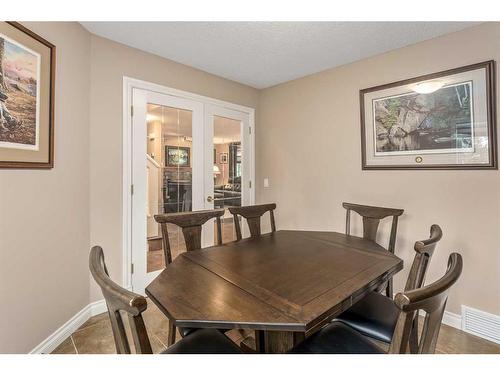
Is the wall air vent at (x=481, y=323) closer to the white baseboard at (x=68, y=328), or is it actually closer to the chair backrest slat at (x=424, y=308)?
the chair backrest slat at (x=424, y=308)

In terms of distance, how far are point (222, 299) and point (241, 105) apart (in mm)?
2849

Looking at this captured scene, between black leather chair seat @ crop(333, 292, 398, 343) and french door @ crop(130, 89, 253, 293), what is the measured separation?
192 centimetres

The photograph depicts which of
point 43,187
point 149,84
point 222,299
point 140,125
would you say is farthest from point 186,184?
point 222,299

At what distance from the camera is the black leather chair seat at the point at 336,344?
113 cm

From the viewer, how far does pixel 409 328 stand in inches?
29.7

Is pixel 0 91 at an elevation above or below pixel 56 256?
above

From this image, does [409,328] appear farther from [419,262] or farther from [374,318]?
[374,318]

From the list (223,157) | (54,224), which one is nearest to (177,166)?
(223,157)

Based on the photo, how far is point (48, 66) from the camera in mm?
1787

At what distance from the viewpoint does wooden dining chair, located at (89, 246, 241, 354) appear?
2.40 ft

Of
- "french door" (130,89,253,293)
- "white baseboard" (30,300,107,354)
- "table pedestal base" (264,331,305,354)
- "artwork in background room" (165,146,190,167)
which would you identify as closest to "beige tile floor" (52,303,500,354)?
"white baseboard" (30,300,107,354)

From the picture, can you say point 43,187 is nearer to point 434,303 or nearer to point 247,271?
point 247,271

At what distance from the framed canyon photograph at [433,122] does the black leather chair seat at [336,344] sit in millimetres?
1735
